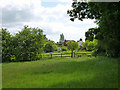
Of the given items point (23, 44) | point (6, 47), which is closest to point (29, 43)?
point (23, 44)

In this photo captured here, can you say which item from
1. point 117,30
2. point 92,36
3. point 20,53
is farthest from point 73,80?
point 20,53

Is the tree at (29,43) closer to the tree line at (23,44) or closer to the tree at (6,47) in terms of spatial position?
the tree line at (23,44)

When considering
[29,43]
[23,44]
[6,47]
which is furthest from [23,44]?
[6,47]

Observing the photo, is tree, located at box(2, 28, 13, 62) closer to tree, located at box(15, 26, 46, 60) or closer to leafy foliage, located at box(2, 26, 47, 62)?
leafy foliage, located at box(2, 26, 47, 62)

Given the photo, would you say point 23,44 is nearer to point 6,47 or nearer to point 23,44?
point 23,44

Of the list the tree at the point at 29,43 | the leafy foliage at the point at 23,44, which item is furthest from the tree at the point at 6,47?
the tree at the point at 29,43

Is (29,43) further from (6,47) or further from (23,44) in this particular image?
(6,47)

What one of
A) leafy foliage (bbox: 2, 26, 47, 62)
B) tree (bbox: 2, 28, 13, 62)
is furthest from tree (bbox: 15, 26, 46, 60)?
tree (bbox: 2, 28, 13, 62)

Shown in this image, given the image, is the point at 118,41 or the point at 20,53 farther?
the point at 20,53

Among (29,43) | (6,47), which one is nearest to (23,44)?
(29,43)

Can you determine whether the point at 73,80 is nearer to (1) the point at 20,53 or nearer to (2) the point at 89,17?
(2) the point at 89,17

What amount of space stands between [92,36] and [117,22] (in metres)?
5.68

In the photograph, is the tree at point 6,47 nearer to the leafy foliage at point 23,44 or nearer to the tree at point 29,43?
the leafy foliage at point 23,44

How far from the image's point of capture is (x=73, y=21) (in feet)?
49.2
